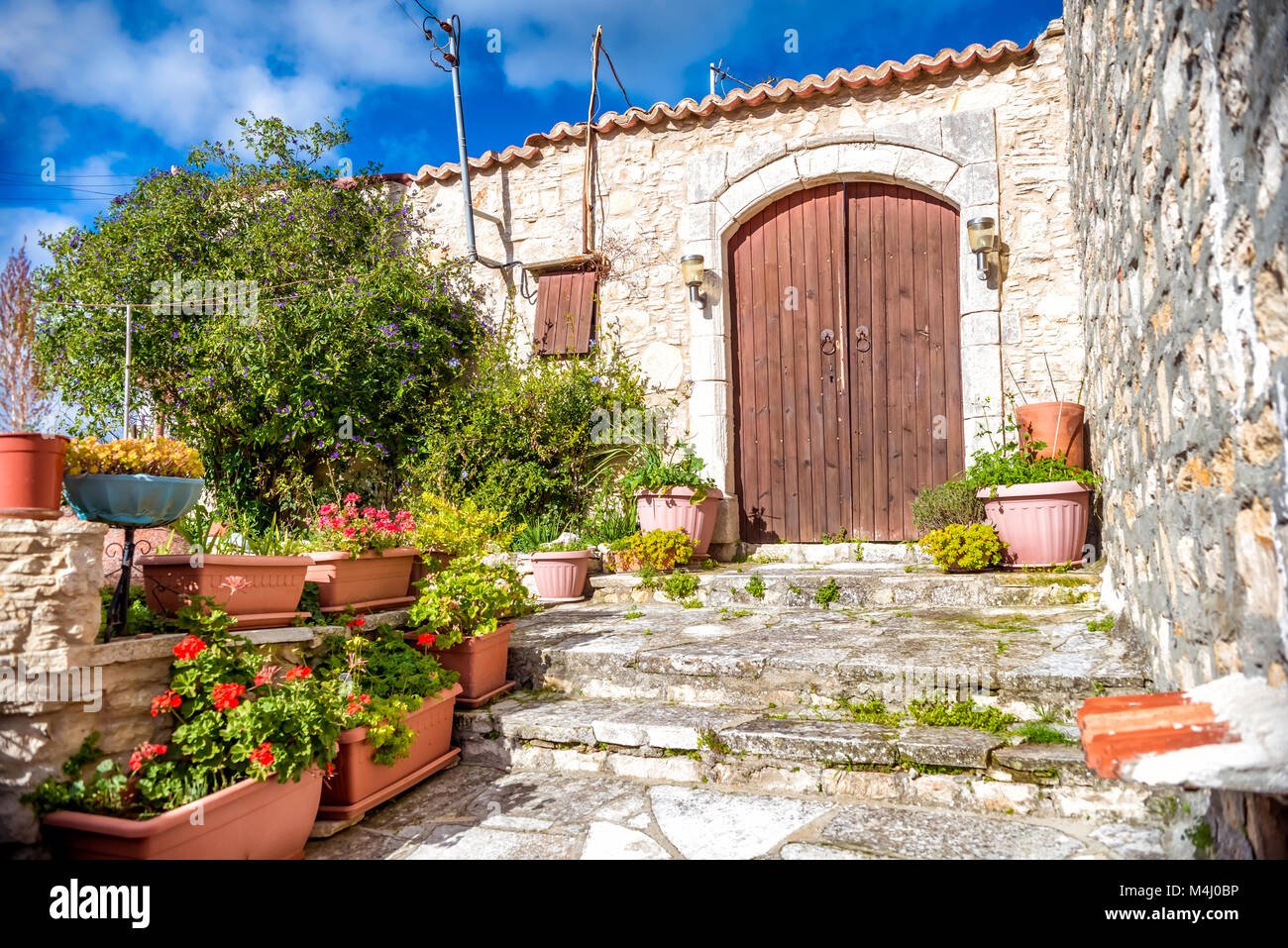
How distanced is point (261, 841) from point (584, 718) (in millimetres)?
1216

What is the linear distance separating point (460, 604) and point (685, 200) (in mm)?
4134

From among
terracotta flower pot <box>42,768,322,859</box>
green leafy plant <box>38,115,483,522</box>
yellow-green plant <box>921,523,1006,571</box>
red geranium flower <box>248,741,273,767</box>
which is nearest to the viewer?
terracotta flower pot <box>42,768,322,859</box>

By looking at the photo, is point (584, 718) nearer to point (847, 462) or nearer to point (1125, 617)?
point (1125, 617)

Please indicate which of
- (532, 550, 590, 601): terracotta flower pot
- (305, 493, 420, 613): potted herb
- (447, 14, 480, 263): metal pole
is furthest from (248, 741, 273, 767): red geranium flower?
(447, 14, 480, 263): metal pole

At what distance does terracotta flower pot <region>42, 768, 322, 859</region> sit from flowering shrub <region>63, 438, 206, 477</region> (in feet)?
3.14

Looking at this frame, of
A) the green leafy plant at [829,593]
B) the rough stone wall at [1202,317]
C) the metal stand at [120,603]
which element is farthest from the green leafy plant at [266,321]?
the rough stone wall at [1202,317]

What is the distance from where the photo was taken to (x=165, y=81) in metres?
4.57

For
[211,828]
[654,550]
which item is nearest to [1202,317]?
[211,828]

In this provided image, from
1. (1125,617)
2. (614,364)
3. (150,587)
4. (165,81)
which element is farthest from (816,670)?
(165,81)

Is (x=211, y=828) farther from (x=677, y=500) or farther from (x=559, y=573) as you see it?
(x=677, y=500)

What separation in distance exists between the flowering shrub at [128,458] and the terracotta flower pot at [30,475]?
115 mm

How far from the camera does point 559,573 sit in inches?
196

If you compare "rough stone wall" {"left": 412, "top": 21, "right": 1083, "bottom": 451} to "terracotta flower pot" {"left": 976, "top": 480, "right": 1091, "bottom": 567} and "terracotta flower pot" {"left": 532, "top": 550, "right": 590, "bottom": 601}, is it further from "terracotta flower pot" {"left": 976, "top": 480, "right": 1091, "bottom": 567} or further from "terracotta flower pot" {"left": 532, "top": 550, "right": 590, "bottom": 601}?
"terracotta flower pot" {"left": 532, "top": 550, "right": 590, "bottom": 601}

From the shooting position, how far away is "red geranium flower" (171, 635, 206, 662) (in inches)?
87.9
